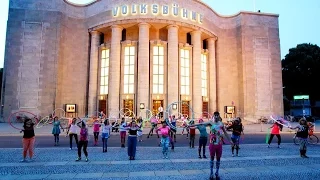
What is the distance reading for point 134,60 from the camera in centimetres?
4119

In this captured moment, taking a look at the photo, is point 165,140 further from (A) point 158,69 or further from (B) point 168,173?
(A) point 158,69

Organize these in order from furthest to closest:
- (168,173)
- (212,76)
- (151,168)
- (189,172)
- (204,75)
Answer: (204,75), (212,76), (151,168), (189,172), (168,173)

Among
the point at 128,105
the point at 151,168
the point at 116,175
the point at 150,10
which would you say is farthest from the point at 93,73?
the point at 116,175

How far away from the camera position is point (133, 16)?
129ft

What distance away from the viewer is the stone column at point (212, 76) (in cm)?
4547

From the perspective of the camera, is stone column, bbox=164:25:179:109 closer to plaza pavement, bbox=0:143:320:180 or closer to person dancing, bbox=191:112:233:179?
plaza pavement, bbox=0:143:320:180

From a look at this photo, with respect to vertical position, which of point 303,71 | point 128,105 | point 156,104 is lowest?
point 128,105

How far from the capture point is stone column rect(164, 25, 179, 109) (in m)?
39.0

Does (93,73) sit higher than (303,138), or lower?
higher

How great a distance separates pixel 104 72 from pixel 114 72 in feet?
13.9

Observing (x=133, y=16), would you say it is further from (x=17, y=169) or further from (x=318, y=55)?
(x=318, y=55)

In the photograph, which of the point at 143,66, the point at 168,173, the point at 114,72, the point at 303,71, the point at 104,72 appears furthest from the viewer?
the point at 303,71

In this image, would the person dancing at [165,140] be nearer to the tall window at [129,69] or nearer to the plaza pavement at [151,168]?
the plaza pavement at [151,168]

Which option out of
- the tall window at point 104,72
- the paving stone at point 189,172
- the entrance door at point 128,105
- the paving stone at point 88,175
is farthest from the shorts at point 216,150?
the tall window at point 104,72
